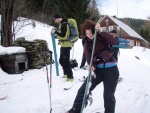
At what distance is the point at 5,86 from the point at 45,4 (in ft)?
88.4

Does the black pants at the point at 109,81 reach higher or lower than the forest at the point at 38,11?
lower

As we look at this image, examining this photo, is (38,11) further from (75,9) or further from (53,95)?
(53,95)

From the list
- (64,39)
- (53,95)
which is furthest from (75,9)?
(53,95)

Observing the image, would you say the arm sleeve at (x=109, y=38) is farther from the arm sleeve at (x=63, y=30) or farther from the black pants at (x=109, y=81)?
the arm sleeve at (x=63, y=30)

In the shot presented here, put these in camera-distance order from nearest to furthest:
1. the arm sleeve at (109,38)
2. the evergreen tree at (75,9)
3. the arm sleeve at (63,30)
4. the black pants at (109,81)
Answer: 1. the arm sleeve at (109,38)
2. the black pants at (109,81)
3. the arm sleeve at (63,30)
4. the evergreen tree at (75,9)

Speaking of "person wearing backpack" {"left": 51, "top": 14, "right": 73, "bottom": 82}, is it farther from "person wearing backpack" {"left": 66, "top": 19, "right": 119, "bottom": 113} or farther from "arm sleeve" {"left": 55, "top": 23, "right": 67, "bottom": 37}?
"person wearing backpack" {"left": 66, "top": 19, "right": 119, "bottom": 113}

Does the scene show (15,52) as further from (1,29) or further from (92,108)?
(92,108)

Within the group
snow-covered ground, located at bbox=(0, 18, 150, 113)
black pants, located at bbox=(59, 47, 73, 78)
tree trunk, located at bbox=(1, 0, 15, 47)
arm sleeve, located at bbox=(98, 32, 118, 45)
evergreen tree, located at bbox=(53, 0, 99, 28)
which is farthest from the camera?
evergreen tree, located at bbox=(53, 0, 99, 28)

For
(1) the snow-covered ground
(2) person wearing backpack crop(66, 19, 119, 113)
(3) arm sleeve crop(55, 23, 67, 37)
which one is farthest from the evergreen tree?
(2) person wearing backpack crop(66, 19, 119, 113)

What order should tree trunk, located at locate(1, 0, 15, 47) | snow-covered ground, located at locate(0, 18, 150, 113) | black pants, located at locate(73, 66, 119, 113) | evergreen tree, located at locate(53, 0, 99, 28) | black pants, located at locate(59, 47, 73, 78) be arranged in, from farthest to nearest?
evergreen tree, located at locate(53, 0, 99, 28) < tree trunk, located at locate(1, 0, 15, 47) < black pants, located at locate(59, 47, 73, 78) < snow-covered ground, located at locate(0, 18, 150, 113) < black pants, located at locate(73, 66, 119, 113)

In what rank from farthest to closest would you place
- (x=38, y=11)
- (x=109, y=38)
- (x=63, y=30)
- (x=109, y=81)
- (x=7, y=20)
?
1. (x=38, y=11)
2. (x=7, y=20)
3. (x=63, y=30)
4. (x=109, y=81)
5. (x=109, y=38)

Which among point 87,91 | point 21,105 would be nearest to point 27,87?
point 21,105

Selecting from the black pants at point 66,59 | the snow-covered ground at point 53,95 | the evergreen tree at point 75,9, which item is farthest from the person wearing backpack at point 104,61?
the evergreen tree at point 75,9

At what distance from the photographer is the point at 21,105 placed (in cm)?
510
